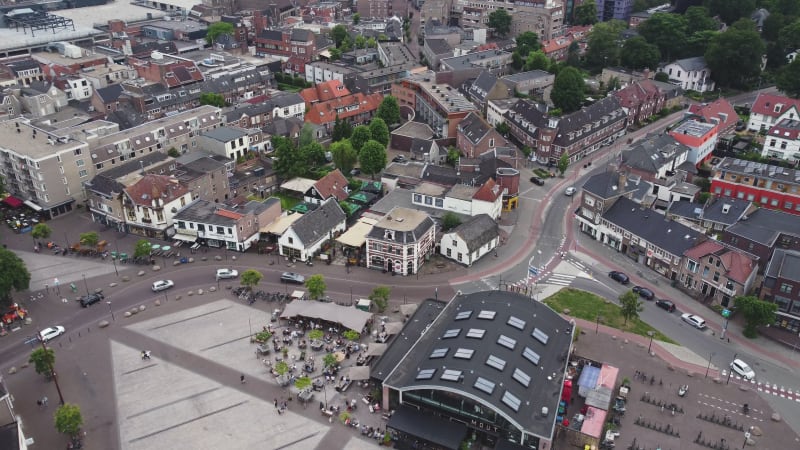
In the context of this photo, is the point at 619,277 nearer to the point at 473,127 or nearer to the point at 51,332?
the point at 473,127

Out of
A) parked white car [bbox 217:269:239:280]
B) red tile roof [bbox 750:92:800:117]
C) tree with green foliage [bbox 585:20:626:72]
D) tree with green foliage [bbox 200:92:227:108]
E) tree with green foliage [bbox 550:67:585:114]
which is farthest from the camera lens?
tree with green foliage [bbox 585:20:626:72]

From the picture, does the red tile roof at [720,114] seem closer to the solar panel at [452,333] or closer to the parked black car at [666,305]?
the parked black car at [666,305]

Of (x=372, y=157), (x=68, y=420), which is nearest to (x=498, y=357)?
(x=68, y=420)

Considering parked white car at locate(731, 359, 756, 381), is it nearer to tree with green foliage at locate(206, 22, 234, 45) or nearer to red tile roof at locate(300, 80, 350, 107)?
red tile roof at locate(300, 80, 350, 107)

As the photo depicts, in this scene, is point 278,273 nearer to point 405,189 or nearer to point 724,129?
point 405,189

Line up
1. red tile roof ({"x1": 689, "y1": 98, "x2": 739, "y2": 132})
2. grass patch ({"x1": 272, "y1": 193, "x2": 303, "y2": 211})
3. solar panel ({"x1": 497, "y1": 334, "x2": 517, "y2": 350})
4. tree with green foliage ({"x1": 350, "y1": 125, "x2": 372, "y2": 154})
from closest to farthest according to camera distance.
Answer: solar panel ({"x1": 497, "y1": 334, "x2": 517, "y2": 350}) → grass patch ({"x1": 272, "y1": 193, "x2": 303, "y2": 211}) → tree with green foliage ({"x1": 350, "y1": 125, "x2": 372, "y2": 154}) → red tile roof ({"x1": 689, "y1": 98, "x2": 739, "y2": 132})

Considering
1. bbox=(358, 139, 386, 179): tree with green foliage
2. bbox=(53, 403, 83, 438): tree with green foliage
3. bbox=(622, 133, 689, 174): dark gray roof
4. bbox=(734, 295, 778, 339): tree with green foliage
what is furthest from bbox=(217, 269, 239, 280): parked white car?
bbox=(622, 133, 689, 174): dark gray roof

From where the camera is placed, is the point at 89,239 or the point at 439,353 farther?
the point at 89,239
